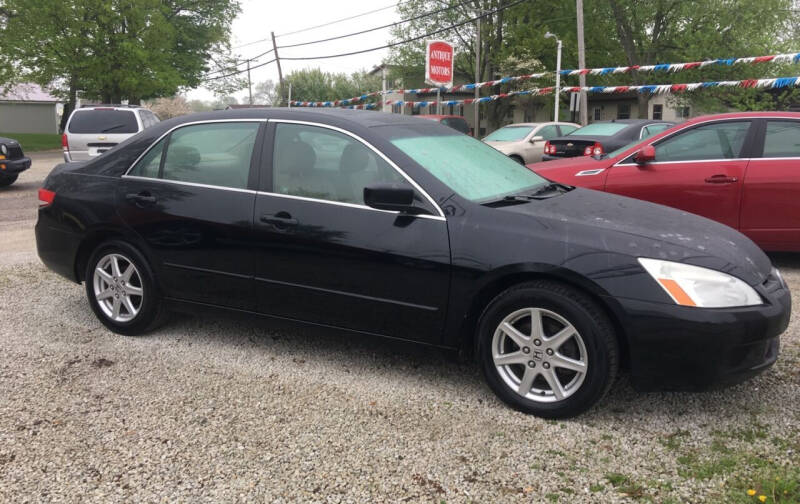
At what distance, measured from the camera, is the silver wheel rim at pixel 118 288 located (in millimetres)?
4469

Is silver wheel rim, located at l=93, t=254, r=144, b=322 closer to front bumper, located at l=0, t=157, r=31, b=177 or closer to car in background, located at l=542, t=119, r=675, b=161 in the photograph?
car in background, located at l=542, t=119, r=675, b=161

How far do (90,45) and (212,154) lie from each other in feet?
94.6

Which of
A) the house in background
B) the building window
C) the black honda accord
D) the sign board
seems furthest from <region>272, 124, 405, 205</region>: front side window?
the house in background

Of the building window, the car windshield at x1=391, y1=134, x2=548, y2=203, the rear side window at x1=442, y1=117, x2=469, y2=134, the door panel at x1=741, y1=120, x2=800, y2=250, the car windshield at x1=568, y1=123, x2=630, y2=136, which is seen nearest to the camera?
the car windshield at x1=391, y1=134, x2=548, y2=203

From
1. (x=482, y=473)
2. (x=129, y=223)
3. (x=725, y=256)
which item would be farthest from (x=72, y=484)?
(x=725, y=256)

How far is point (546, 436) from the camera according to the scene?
10.3 feet

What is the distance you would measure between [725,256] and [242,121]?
2.89 m

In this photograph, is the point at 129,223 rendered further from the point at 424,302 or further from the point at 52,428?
the point at 424,302

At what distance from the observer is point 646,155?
21.1 ft

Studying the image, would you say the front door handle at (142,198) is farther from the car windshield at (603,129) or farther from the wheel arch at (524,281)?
the car windshield at (603,129)

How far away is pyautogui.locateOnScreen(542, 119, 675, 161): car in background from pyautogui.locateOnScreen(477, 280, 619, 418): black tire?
9.67 metres

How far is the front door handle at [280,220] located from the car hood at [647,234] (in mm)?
1213

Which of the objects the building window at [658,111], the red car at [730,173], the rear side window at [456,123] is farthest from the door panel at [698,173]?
the building window at [658,111]

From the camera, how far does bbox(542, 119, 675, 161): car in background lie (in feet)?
Result: 41.0
